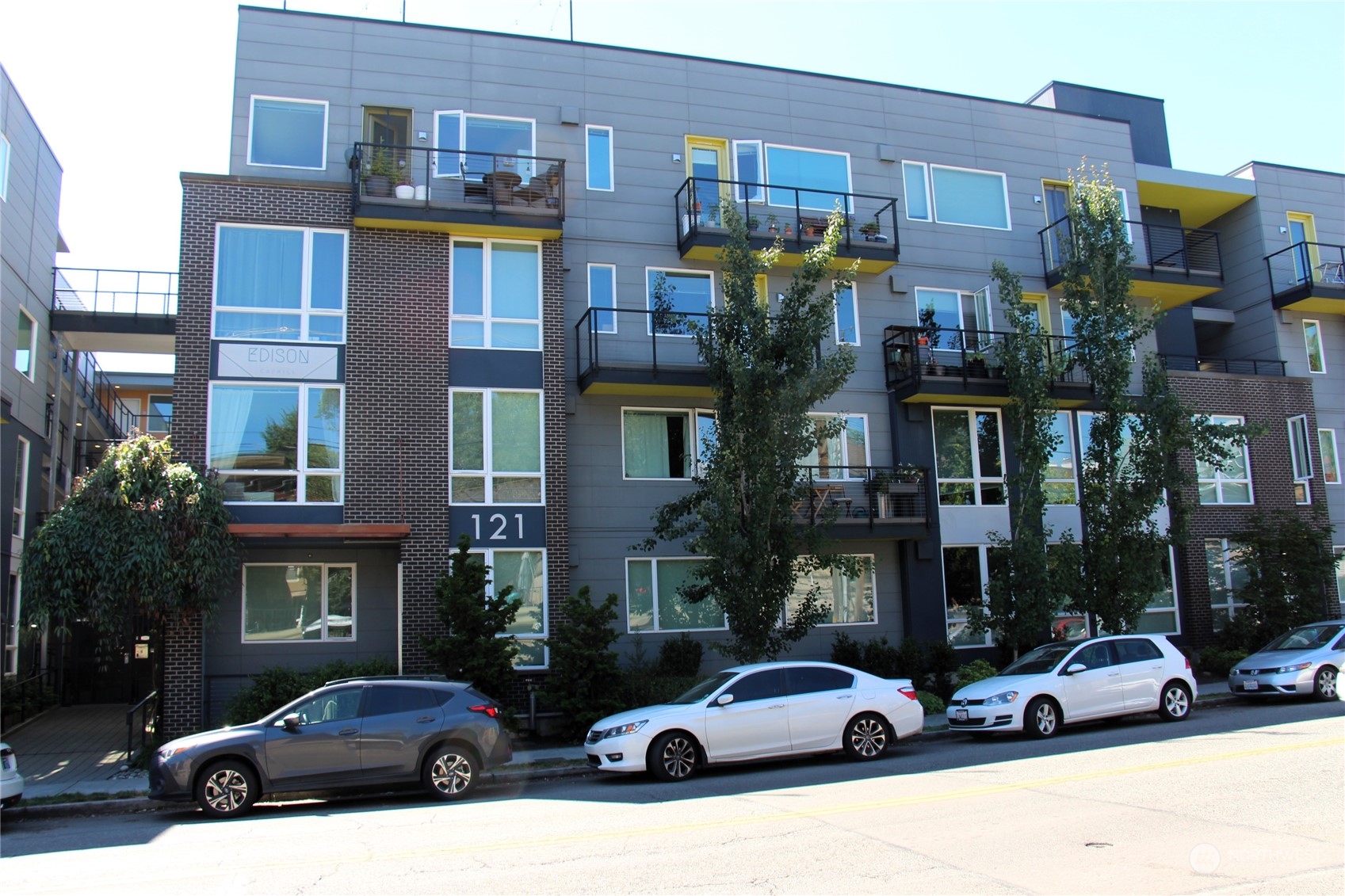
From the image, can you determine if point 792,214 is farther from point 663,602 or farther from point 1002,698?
point 1002,698

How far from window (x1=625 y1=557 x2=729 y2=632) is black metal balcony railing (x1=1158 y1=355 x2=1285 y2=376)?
13.7 m

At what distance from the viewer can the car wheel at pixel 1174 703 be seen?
1519cm

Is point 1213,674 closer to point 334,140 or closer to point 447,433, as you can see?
point 447,433

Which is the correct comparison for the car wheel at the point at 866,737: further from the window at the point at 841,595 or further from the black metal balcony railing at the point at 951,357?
the black metal balcony railing at the point at 951,357

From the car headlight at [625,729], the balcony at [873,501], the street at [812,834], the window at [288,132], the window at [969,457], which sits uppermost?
the window at [288,132]

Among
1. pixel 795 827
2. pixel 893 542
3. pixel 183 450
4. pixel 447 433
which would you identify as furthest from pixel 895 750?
pixel 183 450

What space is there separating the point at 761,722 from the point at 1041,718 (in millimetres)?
4407

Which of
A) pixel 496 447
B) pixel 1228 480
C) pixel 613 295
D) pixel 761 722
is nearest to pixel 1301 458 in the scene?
pixel 1228 480

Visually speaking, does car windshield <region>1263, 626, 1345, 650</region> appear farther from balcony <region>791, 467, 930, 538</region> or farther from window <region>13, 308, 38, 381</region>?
window <region>13, 308, 38, 381</region>

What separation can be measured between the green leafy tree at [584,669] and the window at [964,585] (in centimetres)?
826

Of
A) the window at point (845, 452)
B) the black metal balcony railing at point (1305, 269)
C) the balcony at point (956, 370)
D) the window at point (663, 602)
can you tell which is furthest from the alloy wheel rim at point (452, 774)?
the black metal balcony railing at point (1305, 269)

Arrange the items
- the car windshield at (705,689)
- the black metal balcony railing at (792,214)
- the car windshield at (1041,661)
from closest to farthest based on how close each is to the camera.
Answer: the car windshield at (705,689), the car windshield at (1041,661), the black metal balcony railing at (792,214)

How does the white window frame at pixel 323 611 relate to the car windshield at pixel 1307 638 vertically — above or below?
above

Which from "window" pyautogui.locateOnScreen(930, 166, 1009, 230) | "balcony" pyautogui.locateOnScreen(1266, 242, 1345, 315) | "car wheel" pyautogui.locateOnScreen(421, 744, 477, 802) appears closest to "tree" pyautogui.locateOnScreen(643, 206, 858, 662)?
"car wheel" pyautogui.locateOnScreen(421, 744, 477, 802)
